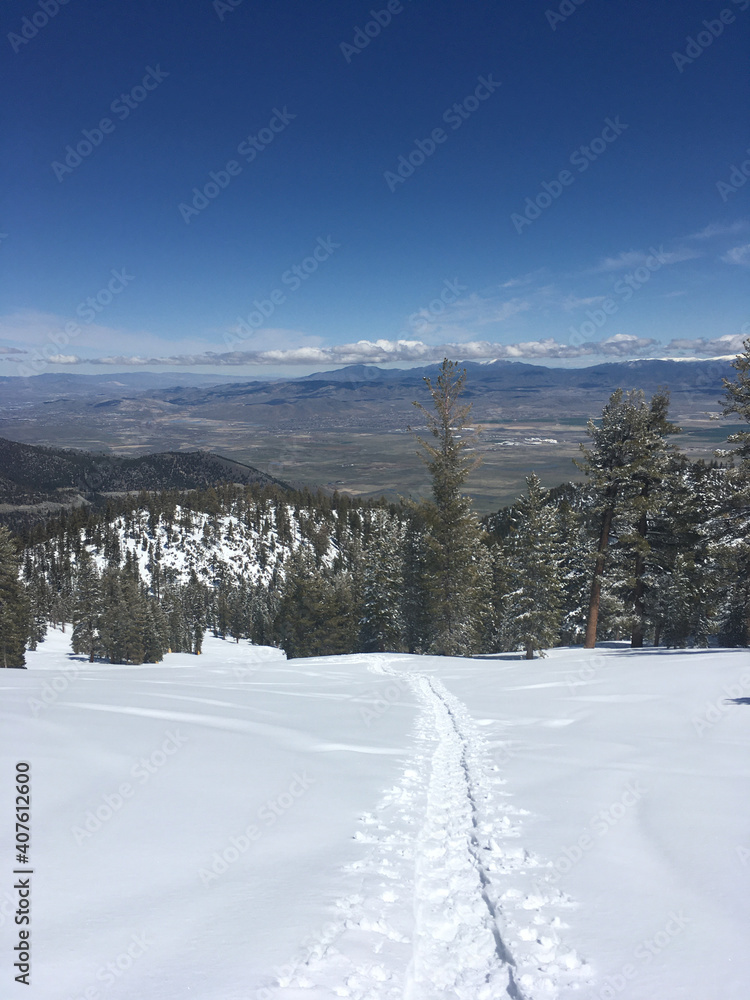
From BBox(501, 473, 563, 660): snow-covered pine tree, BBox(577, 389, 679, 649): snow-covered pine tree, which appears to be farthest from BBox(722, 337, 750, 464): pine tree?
BBox(501, 473, 563, 660): snow-covered pine tree

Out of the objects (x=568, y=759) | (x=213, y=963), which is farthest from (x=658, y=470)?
(x=213, y=963)

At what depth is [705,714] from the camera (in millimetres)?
9383

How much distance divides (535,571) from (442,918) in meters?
22.8

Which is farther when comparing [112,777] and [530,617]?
[530,617]

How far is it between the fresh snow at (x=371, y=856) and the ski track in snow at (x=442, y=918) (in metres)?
0.02

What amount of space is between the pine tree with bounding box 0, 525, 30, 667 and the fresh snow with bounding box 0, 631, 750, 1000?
113ft

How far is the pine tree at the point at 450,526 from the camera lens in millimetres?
25641

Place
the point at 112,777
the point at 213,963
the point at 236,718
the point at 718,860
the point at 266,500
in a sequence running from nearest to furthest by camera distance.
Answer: the point at 213,963
the point at 718,860
the point at 112,777
the point at 236,718
the point at 266,500

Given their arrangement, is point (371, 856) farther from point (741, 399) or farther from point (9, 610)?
point (9, 610)

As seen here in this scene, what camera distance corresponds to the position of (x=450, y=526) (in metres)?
27.4

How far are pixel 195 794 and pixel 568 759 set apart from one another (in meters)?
5.41

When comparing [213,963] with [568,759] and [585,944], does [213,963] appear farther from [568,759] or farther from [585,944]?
[568,759]

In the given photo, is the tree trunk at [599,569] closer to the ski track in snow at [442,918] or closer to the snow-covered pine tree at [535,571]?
the snow-covered pine tree at [535,571]

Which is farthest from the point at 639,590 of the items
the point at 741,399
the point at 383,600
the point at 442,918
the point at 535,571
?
the point at 442,918
